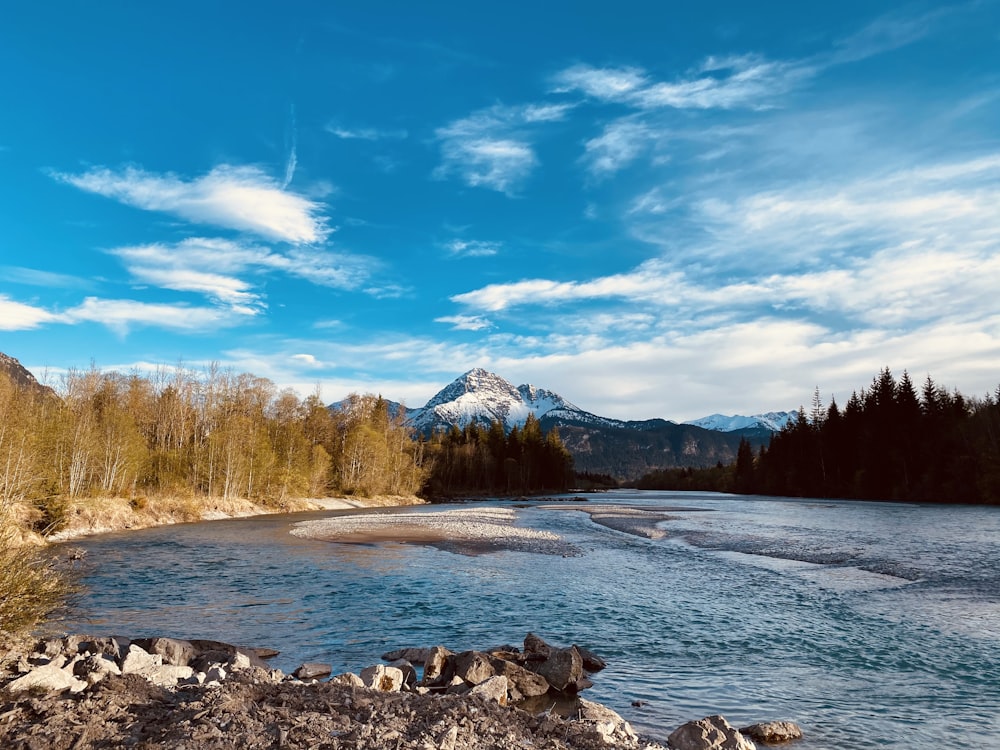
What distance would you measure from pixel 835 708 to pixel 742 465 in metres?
153

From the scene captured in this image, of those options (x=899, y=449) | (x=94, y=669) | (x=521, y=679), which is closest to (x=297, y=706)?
(x=94, y=669)

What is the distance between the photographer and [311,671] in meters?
11.5

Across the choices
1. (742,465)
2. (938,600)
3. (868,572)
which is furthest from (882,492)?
(938,600)

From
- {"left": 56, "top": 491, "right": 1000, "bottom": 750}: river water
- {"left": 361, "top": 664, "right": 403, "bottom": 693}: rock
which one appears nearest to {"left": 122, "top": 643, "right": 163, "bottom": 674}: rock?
{"left": 56, "top": 491, "right": 1000, "bottom": 750}: river water

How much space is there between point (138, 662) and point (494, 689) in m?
6.42

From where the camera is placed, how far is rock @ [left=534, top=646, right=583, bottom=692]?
11562mm

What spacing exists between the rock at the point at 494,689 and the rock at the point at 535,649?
7.33 feet

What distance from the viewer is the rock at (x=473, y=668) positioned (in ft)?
36.2

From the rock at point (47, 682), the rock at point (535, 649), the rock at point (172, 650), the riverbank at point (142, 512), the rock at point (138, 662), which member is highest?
the rock at point (47, 682)

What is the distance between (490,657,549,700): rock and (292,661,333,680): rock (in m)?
3.33

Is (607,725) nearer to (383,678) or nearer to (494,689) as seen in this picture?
(494,689)

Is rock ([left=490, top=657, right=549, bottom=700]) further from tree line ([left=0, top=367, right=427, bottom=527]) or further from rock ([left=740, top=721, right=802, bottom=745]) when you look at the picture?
tree line ([left=0, top=367, right=427, bottom=527])

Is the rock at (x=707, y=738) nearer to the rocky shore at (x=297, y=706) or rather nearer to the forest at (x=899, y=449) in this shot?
the rocky shore at (x=297, y=706)

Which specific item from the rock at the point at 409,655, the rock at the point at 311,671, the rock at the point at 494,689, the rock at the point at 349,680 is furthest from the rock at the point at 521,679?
the rock at the point at 311,671
